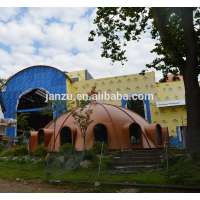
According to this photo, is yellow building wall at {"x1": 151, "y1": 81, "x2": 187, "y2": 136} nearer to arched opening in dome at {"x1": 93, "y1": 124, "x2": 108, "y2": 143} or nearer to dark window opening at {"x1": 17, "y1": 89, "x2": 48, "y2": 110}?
arched opening in dome at {"x1": 93, "y1": 124, "x2": 108, "y2": 143}

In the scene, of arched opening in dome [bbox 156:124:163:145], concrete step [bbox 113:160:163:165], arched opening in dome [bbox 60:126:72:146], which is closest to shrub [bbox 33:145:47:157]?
arched opening in dome [bbox 60:126:72:146]

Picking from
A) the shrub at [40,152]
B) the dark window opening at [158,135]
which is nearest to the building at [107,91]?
the dark window opening at [158,135]

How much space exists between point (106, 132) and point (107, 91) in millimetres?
8445

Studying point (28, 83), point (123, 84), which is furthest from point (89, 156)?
point (28, 83)

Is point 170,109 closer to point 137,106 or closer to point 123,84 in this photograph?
point 137,106

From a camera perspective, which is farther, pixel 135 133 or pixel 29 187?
pixel 135 133

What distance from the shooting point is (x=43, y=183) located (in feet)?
46.5

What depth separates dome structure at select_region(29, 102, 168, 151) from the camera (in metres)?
23.5

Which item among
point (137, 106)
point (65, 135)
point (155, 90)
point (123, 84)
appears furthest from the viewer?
point (123, 84)

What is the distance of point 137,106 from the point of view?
30.9 meters

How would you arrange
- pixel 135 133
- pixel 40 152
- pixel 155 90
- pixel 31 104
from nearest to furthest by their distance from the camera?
1. pixel 40 152
2. pixel 135 133
3. pixel 155 90
4. pixel 31 104

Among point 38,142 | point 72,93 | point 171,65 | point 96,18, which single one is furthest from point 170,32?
point 72,93

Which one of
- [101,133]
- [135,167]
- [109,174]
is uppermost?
[101,133]

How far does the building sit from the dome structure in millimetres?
2720
